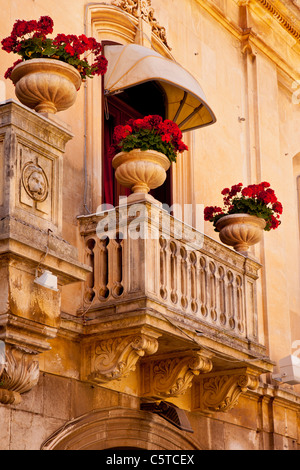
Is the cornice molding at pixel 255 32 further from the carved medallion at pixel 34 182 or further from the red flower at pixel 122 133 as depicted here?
the carved medallion at pixel 34 182

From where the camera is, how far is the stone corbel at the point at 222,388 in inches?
472

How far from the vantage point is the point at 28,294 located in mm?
8828

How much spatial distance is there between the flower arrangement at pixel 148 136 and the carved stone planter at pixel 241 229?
1975 mm

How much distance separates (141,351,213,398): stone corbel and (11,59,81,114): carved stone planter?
3.27 m

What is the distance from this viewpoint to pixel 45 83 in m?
9.34

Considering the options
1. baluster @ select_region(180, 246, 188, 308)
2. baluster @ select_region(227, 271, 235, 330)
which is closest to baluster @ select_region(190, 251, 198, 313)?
baluster @ select_region(180, 246, 188, 308)

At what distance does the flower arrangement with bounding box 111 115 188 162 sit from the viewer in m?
10.3

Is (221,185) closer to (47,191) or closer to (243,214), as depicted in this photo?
(243,214)

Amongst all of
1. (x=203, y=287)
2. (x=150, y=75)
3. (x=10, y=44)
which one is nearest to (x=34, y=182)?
(x=10, y=44)

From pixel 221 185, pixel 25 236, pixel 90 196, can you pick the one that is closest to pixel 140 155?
pixel 90 196

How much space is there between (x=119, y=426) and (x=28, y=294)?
8.71 feet

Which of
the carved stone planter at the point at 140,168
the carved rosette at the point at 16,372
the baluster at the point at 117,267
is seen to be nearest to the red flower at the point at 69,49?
the carved stone planter at the point at 140,168

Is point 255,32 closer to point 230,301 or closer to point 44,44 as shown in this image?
point 230,301

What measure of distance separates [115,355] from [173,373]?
3.66ft
